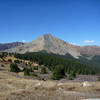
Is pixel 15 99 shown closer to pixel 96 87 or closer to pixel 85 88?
pixel 85 88

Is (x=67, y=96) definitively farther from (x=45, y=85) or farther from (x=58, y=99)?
(x=45, y=85)

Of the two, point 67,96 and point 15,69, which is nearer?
point 67,96

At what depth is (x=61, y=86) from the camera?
74.6ft

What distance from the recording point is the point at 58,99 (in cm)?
1602

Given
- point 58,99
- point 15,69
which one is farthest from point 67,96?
point 15,69

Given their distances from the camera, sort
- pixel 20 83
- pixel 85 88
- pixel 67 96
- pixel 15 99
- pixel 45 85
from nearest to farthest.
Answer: pixel 15 99 < pixel 67 96 < pixel 85 88 < pixel 45 85 < pixel 20 83

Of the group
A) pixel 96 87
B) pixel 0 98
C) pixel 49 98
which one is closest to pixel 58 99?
pixel 49 98

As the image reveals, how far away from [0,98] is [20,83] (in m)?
11.7

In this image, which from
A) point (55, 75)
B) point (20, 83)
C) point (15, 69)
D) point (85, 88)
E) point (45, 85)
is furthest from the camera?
point (15, 69)

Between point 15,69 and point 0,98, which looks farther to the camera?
point 15,69

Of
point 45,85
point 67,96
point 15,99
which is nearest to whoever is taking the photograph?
point 15,99

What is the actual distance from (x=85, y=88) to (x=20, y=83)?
12.5 metres

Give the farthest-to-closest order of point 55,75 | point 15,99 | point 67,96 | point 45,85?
point 55,75, point 45,85, point 67,96, point 15,99

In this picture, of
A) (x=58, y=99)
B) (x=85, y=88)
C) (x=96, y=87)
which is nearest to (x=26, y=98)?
(x=58, y=99)
